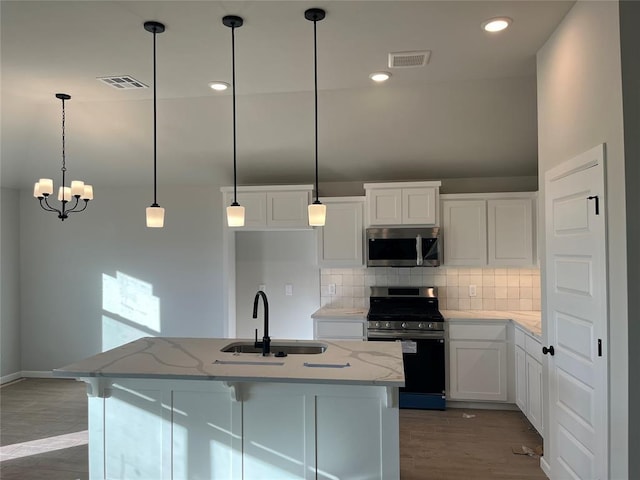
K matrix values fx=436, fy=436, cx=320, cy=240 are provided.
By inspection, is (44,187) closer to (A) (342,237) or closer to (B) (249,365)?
(B) (249,365)

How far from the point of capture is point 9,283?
5.52m

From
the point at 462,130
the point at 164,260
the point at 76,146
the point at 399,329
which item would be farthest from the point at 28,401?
the point at 462,130

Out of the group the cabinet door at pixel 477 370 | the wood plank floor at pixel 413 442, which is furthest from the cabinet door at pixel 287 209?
the wood plank floor at pixel 413 442

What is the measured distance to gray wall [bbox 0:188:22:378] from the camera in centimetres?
541

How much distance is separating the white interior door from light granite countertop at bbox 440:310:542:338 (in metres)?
0.88

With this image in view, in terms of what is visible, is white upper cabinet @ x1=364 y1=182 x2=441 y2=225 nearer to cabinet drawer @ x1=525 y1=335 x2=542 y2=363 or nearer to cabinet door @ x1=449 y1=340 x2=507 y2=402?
cabinet door @ x1=449 y1=340 x2=507 y2=402

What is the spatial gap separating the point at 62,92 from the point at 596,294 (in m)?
4.39

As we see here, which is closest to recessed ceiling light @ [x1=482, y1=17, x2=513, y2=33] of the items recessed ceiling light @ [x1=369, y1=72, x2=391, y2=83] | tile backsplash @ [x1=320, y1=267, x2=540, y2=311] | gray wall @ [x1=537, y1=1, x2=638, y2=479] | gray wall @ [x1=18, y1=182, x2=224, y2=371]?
gray wall @ [x1=537, y1=1, x2=638, y2=479]

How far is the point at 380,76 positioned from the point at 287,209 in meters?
1.84

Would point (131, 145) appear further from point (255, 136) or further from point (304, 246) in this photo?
point (304, 246)

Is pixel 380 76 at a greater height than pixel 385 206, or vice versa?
pixel 380 76

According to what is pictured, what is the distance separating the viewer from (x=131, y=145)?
4773 millimetres

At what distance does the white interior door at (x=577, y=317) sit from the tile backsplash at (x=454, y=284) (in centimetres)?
188

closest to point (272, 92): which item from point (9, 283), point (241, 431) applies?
point (241, 431)
